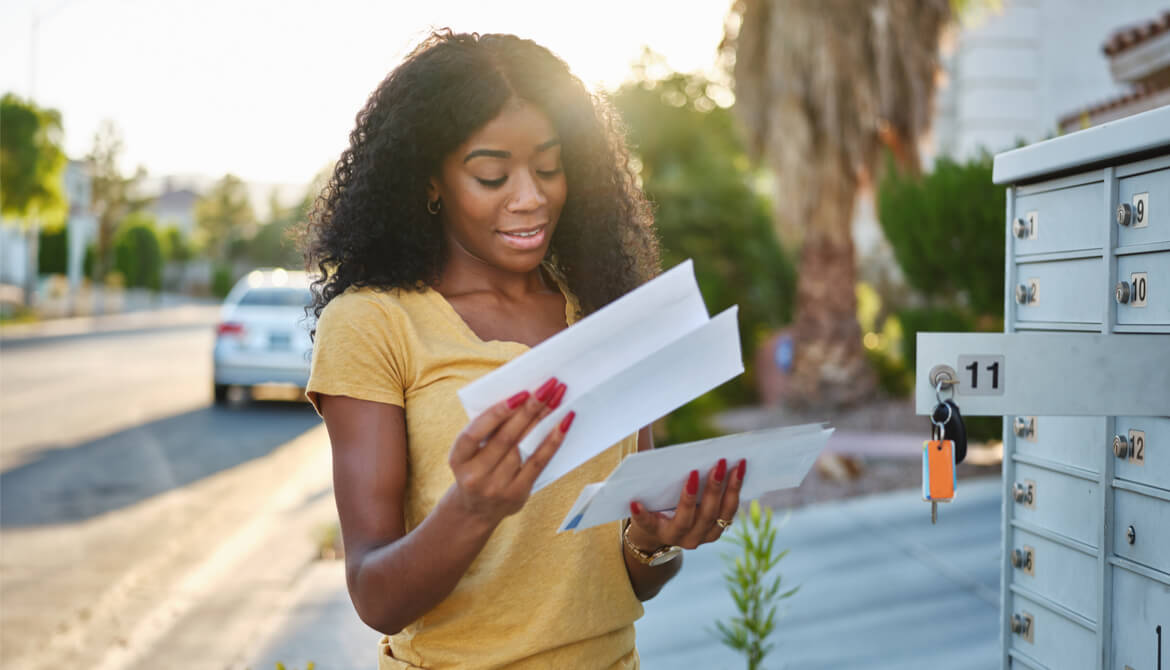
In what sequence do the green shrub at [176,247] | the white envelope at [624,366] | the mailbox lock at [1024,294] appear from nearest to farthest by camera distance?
the white envelope at [624,366] → the mailbox lock at [1024,294] → the green shrub at [176,247]

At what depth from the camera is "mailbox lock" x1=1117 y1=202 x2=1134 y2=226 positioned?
5.44ft

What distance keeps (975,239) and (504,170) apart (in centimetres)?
→ 644

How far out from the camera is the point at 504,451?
3.80ft

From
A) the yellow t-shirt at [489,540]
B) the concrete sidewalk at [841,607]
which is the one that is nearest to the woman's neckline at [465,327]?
the yellow t-shirt at [489,540]

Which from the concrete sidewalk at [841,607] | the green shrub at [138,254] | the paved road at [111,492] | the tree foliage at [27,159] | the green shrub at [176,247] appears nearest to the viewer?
the concrete sidewalk at [841,607]

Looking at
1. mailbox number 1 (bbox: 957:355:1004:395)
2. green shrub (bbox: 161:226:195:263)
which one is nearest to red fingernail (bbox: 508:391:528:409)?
mailbox number 1 (bbox: 957:355:1004:395)

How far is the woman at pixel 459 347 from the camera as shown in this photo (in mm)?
1455

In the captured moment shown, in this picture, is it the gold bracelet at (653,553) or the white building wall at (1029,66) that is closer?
the gold bracelet at (653,553)

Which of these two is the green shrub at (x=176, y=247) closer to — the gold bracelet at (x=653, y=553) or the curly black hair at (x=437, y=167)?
the curly black hair at (x=437, y=167)

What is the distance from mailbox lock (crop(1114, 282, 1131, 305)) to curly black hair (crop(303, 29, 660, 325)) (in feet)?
2.50

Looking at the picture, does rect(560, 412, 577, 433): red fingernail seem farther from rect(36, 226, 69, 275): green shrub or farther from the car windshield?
rect(36, 226, 69, 275): green shrub

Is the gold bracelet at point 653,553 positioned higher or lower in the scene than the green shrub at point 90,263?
lower

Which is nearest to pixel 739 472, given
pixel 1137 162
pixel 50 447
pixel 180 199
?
pixel 1137 162

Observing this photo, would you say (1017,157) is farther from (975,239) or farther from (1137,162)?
(975,239)
